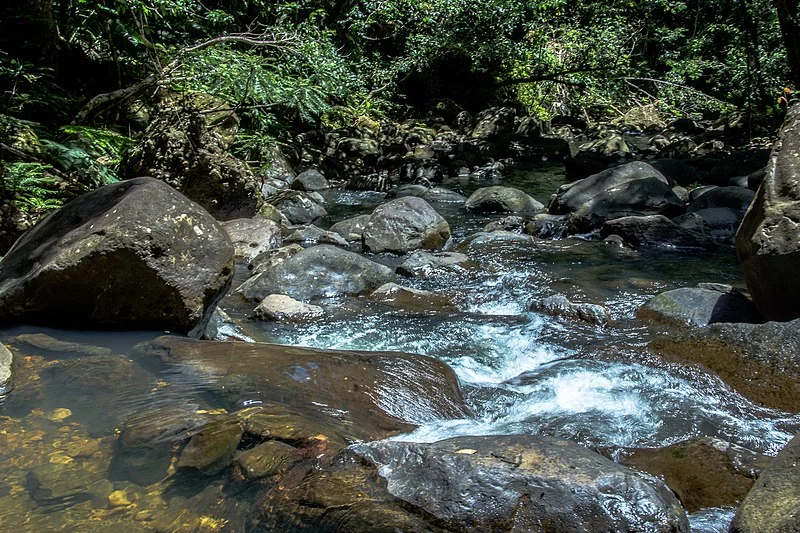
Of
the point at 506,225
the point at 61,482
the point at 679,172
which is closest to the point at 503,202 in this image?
the point at 506,225

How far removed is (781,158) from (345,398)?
13.2 feet

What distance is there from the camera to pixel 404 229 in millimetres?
8438

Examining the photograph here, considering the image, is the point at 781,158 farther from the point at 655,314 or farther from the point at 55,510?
the point at 55,510

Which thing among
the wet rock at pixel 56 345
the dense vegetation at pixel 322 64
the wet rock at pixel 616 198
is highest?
the dense vegetation at pixel 322 64

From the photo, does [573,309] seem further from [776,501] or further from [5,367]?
[5,367]

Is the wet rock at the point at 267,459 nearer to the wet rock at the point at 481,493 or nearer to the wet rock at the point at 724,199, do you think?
the wet rock at the point at 481,493

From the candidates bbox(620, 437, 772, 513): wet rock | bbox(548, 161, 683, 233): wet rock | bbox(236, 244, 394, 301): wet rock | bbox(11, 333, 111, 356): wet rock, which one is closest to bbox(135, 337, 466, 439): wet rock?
bbox(11, 333, 111, 356): wet rock

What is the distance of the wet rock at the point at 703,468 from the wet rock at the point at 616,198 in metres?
6.33

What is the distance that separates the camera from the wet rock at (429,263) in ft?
23.7

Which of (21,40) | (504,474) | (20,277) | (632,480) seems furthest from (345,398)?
(21,40)

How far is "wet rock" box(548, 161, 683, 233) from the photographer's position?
944 centimetres

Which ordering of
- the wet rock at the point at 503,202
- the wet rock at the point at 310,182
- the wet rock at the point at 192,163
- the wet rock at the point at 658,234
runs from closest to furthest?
the wet rock at the point at 658,234
the wet rock at the point at 192,163
the wet rock at the point at 503,202
the wet rock at the point at 310,182

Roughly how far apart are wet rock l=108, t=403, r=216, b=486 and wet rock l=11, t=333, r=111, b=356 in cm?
93

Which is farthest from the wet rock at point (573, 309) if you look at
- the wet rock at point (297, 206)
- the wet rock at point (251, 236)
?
the wet rock at point (297, 206)
